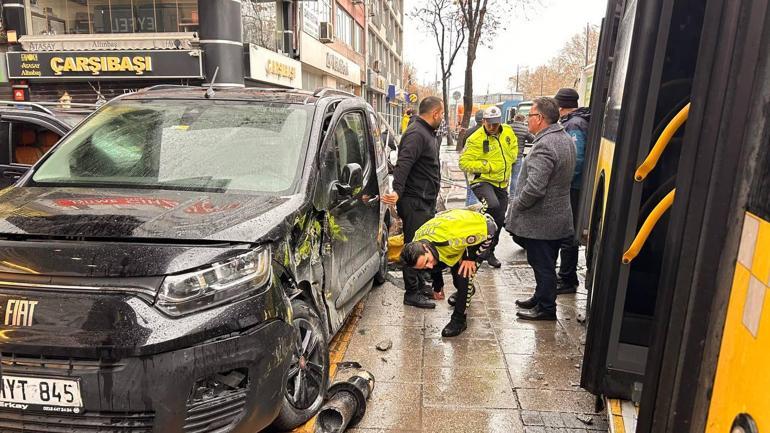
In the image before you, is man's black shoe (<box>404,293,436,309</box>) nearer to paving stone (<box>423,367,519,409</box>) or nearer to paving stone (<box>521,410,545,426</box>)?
paving stone (<box>423,367,519,409</box>)

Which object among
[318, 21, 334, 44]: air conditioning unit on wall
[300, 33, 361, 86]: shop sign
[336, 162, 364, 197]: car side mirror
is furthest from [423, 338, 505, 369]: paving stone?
[318, 21, 334, 44]: air conditioning unit on wall

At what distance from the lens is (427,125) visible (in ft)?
17.2

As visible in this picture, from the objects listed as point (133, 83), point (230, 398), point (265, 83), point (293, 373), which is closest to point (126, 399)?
point (230, 398)

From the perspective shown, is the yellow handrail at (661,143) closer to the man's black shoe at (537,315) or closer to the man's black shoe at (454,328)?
the man's black shoe at (454,328)

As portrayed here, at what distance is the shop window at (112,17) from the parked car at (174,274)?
15178 mm

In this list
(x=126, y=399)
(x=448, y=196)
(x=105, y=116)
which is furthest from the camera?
(x=448, y=196)

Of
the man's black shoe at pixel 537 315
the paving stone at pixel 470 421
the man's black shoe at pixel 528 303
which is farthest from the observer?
the man's black shoe at pixel 528 303

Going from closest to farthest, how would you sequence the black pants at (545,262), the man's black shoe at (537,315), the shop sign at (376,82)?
1. the black pants at (545,262)
2. the man's black shoe at (537,315)
3. the shop sign at (376,82)

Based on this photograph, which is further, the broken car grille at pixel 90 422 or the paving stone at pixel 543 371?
the paving stone at pixel 543 371

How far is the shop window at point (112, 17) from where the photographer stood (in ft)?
55.6

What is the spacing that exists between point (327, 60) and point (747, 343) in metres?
27.9

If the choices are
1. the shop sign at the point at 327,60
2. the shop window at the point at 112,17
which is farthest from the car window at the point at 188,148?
the shop sign at the point at 327,60

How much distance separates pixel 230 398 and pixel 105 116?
7.91 feet

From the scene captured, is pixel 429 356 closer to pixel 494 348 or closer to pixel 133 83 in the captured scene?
pixel 494 348
